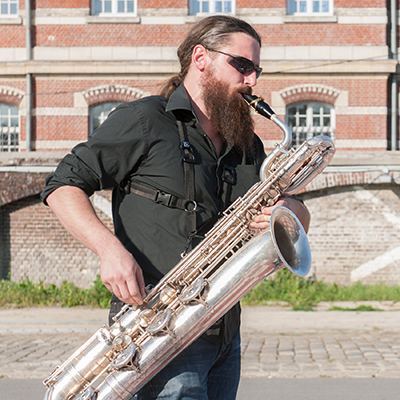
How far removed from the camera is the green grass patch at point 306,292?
36.9 ft

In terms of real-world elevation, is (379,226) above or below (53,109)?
below

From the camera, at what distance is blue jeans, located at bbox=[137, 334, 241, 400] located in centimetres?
229

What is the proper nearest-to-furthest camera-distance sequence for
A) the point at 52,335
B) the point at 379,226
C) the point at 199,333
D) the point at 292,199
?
1. the point at 199,333
2. the point at 292,199
3. the point at 52,335
4. the point at 379,226

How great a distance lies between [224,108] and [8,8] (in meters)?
15.3

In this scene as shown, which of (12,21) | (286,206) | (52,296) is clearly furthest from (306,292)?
(12,21)

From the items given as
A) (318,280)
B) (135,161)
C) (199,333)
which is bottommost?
(318,280)

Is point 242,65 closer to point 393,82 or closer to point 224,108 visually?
point 224,108

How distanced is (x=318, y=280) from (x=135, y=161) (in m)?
10.7

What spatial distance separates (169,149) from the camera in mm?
2455

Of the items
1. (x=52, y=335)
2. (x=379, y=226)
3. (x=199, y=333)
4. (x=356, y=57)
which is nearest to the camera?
(x=199, y=333)

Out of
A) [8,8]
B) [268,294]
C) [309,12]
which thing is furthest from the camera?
[8,8]

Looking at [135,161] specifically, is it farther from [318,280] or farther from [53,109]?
[53,109]

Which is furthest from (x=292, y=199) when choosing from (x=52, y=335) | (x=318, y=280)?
(x=318, y=280)

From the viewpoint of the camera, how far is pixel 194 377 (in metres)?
2.31
